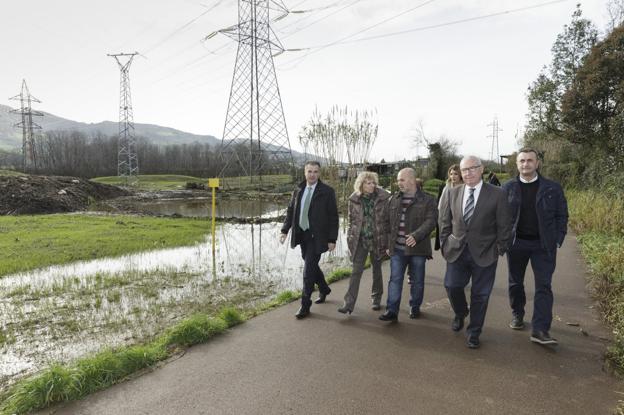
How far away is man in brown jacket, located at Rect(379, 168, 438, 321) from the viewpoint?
472cm

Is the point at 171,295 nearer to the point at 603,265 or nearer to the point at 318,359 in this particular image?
the point at 318,359

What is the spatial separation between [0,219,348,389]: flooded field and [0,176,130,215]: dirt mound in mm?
16102

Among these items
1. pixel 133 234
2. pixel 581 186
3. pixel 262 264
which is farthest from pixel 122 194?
pixel 581 186

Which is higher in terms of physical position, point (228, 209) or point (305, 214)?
point (305, 214)

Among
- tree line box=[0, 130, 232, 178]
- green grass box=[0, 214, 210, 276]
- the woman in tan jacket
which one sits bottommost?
green grass box=[0, 214, 210, 276]

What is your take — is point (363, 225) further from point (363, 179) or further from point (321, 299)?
point (321, 299)

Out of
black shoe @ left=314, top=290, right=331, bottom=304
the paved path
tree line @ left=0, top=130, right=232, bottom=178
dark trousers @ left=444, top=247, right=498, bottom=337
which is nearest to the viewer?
the paved path

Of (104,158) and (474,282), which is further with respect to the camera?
(104,158)

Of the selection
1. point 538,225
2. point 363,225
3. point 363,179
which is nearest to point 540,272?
point 538,225

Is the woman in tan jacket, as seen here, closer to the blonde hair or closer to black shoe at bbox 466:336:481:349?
the blonde hair

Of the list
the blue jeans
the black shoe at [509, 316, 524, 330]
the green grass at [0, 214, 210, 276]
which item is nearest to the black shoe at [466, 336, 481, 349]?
the black shoe at [509, 316, 524, 330]

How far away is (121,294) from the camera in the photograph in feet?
21.2

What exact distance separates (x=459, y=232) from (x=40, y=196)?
25.5 metres

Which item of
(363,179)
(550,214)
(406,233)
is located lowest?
(406,233)
